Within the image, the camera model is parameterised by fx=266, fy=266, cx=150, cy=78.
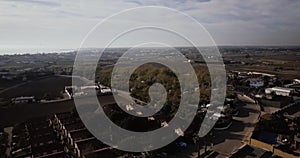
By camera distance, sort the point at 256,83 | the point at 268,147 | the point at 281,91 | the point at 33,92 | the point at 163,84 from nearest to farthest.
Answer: the point at 268,147 → the point at 281,91 → the point at 163,84 → the point at 33,92 → the point at 256,83

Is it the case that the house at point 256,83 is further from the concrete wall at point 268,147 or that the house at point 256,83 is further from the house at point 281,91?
the concrete wall at point 268,147

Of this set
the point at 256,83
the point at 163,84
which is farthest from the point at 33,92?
the point at 256,83

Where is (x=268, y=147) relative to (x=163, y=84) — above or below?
below

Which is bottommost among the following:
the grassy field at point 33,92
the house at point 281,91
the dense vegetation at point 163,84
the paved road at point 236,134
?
the paved road at point 236,134

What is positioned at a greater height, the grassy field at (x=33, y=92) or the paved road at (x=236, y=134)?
the grassy field at (x=33, y=92)

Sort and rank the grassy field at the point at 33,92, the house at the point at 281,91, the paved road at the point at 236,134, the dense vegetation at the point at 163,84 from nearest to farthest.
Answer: the paved road at the point at 236,134, the dense vegetation at the point at 163,84, the house at the point at 281,91, the grassy field at the point at 33,92

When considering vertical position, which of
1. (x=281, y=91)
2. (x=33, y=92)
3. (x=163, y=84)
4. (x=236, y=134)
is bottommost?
(x=236, y=134)

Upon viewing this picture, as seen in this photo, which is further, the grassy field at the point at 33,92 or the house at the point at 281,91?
the grassy field at the point at 33,92

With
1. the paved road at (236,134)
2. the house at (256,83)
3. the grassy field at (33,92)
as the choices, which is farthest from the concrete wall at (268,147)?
the grassy field at (33,92)

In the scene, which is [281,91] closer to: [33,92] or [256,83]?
[256,83]
